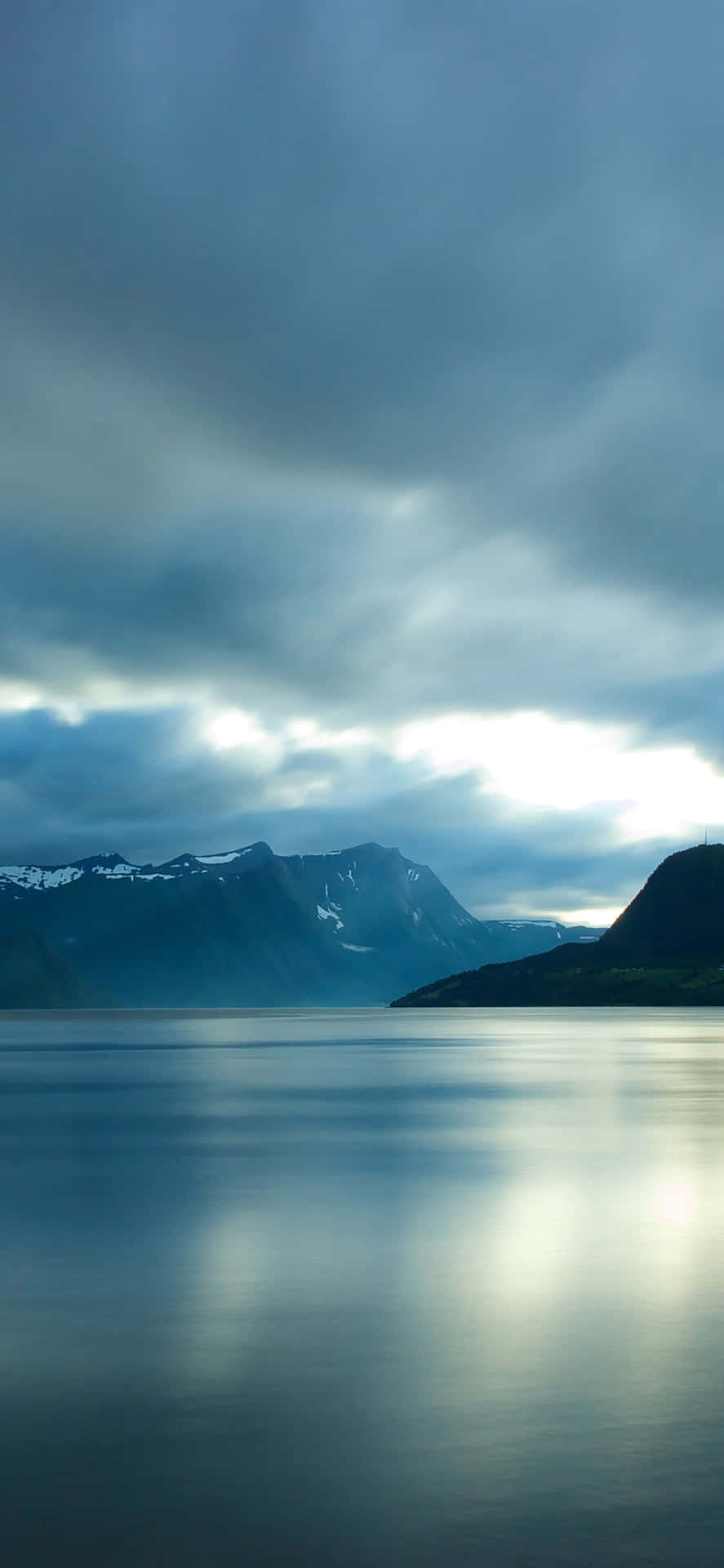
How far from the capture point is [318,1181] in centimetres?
4622

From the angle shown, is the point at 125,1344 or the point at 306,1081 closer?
the point at 125,1344

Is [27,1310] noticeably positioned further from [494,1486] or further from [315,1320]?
[494,1486]

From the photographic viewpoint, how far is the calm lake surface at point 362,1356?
48.7 ft

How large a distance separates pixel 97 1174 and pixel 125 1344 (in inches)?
1016

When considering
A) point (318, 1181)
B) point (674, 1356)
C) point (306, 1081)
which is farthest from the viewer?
point (306, 1081)

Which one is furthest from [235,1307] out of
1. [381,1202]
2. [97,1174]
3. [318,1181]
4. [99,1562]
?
[97,1174]

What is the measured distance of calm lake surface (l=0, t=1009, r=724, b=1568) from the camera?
14.9 meters

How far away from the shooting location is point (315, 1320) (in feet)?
82.4

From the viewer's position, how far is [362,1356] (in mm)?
22469

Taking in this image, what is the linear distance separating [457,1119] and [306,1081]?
39.0 m

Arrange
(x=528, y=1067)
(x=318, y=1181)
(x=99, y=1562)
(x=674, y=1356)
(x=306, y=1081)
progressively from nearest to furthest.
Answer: (x=99, y=1562) → (x=674, y=1356) → (x=318, y=1181) → (x=306, y=1081) → (x=528, y=1067)

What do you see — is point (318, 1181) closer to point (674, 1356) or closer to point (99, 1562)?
point (674, 1356)

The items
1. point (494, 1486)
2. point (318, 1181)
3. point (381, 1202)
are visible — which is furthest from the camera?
point (318, 1181)

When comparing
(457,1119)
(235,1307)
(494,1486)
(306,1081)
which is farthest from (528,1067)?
(494,1486)
